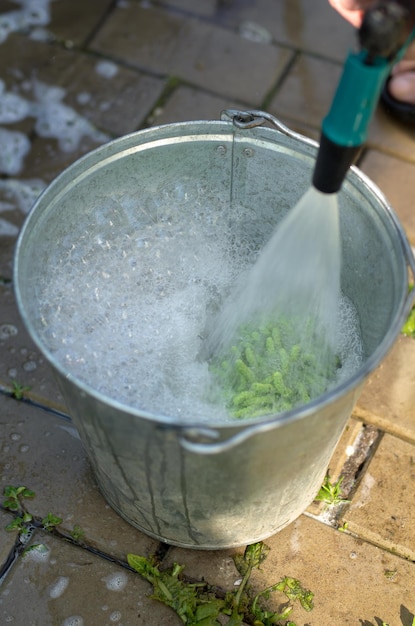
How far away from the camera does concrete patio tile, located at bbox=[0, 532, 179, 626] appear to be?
124 centimetres

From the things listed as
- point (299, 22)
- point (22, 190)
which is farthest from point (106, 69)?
point (299, 22)

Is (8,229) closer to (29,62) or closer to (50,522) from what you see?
(29,62)

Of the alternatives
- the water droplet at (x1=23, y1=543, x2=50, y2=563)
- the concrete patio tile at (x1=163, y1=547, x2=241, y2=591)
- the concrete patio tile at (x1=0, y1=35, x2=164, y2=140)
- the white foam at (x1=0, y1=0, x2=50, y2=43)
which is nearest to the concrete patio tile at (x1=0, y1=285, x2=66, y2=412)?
the water droplet at (x1=23, y1=543, x2=50, y2=563)

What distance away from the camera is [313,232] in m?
1.16

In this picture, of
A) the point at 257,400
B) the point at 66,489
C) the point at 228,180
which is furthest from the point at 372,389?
the point at 66,489

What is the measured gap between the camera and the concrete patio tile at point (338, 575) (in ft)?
4.14

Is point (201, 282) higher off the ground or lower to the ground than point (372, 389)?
higher

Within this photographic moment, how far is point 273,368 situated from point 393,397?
15.6 inches

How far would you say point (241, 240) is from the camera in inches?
58.5

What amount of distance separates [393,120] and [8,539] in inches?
→ 58.9

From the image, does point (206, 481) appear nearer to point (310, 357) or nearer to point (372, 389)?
point (310, 357)

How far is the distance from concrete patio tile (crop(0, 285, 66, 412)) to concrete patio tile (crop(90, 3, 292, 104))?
0.91 metres

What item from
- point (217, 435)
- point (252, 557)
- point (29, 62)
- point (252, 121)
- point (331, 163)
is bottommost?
point (252, 557)

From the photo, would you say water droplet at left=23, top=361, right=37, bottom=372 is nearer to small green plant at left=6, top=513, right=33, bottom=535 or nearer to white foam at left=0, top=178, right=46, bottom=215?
small green plant at left=6, top=513, right=33, bottom=535
